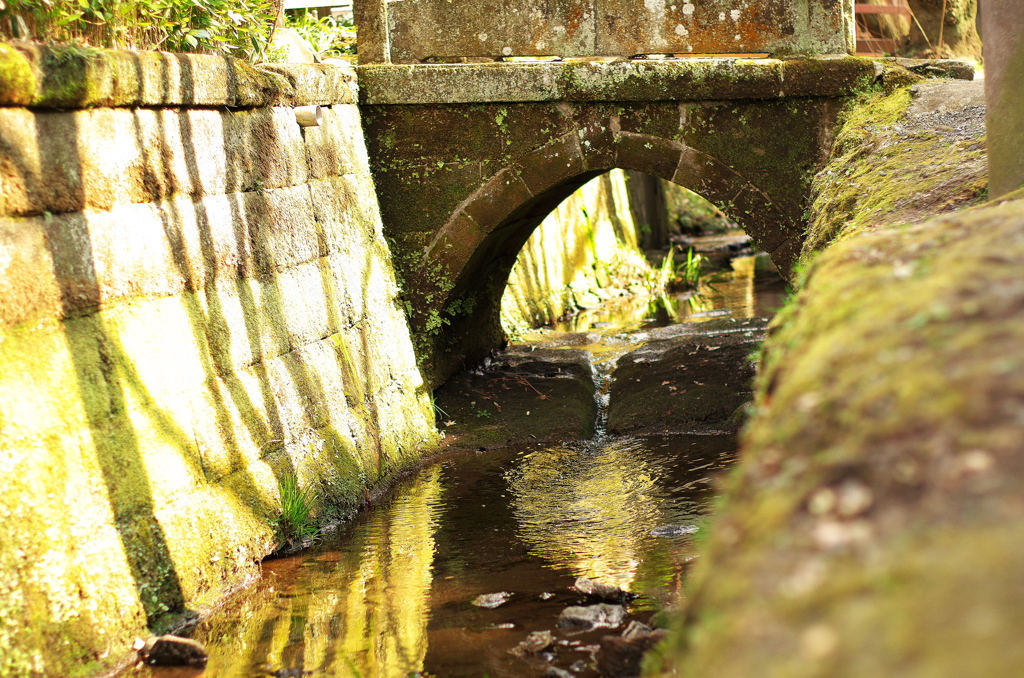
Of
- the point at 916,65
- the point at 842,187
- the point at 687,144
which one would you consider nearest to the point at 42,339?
the point at 842,187

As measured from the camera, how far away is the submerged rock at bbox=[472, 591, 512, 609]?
384cm

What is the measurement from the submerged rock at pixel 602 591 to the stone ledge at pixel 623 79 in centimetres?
365

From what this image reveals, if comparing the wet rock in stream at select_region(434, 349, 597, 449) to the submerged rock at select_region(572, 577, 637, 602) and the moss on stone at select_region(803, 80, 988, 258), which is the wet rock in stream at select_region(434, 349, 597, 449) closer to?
the moss on stone at select_region(803, 80, 988, 258)

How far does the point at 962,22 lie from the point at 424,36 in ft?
31.8

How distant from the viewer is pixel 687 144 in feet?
21.3

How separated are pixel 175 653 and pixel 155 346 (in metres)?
1.32

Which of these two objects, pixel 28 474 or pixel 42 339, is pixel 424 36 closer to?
pixel 42 339

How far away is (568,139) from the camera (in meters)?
6.59

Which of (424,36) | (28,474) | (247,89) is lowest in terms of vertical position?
(28,474)

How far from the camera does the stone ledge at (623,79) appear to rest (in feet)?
20.6

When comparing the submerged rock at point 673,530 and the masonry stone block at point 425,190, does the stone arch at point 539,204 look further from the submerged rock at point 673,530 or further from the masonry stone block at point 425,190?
the submerged rock at point 673,530

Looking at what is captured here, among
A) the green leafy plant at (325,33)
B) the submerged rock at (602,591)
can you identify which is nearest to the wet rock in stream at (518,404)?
the submerged rock at (602,591)

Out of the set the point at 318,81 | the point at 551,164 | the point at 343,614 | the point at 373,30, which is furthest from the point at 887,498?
the point at 373,30

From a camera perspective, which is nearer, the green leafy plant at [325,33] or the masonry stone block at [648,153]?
the masonry stone block at [648,153]
